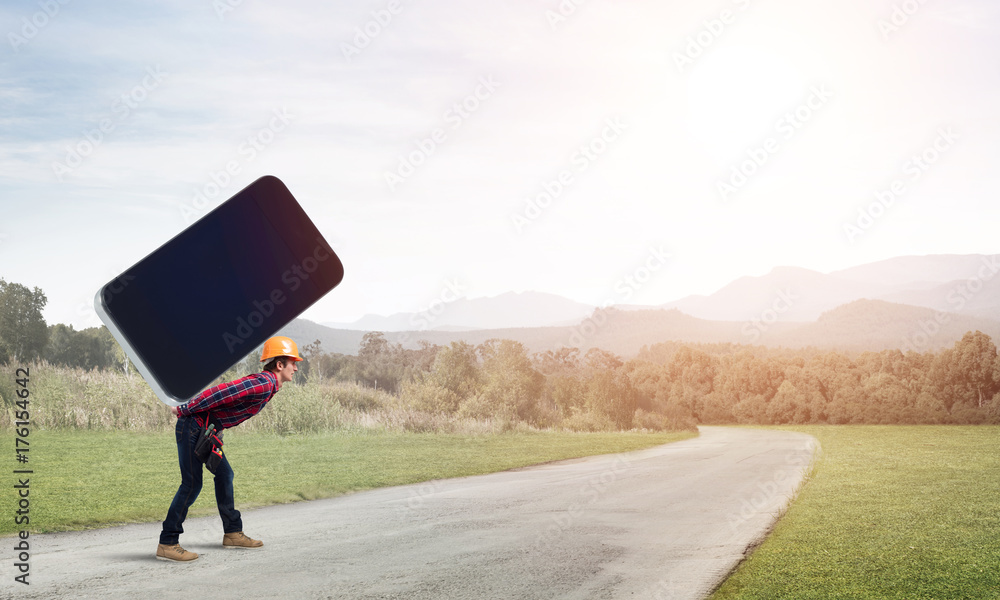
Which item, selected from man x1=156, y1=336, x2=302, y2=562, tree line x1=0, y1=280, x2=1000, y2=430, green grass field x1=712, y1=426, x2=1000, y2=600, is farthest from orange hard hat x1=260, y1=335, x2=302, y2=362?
tree line x1=0, y1=280, x2=1000, y2=430

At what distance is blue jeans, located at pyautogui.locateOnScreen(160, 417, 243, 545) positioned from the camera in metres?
6.63

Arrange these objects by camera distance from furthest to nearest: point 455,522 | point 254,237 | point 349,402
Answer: point 349,402 → point 455,522 → point 254,237

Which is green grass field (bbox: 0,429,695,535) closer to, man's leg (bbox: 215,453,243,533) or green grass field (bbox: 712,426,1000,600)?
man's leg (bbox: 215,453,243,533)

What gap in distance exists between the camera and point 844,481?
16.2 metres

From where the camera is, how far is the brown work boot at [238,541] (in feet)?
24.8

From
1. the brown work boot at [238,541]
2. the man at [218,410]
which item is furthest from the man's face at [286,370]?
the brown work boot at [238,541]

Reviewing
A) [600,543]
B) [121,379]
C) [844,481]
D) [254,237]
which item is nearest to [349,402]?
[121,379]

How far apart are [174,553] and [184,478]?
0.83 meters

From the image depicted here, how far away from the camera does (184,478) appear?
6734 mm

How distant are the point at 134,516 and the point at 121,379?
1525cm

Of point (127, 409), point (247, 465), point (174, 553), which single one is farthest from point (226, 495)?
point (127, 409)

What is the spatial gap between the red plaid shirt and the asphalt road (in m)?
1.51

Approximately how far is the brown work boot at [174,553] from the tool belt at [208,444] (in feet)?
3.45

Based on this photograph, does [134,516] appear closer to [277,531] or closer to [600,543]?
[277,531]
